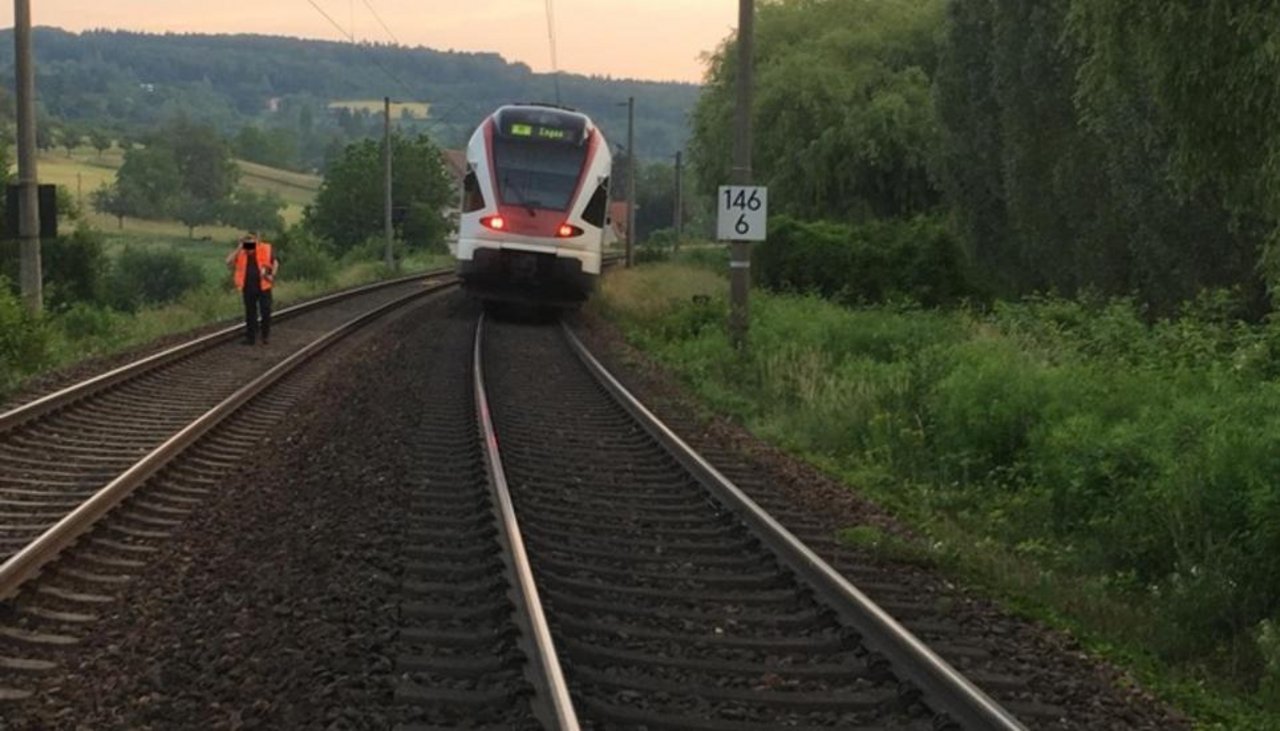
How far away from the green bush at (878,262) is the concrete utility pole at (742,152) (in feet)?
54.4

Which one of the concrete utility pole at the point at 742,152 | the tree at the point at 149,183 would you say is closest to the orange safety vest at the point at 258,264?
the concrete utility pole at the point at 742,152

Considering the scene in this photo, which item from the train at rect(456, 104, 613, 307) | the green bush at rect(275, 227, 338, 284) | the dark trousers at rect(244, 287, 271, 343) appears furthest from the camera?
the green bush at rect(275, 227, 338, 284)

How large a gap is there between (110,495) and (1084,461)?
257 inches

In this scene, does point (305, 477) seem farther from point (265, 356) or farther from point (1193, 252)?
point (1193, 252)

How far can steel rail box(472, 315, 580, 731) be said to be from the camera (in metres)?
5.17

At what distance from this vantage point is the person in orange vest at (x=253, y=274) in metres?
21.2

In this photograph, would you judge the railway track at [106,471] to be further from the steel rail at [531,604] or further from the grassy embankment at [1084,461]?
the grassy embankment at [1084,461]

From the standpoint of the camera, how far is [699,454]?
12.5 meters

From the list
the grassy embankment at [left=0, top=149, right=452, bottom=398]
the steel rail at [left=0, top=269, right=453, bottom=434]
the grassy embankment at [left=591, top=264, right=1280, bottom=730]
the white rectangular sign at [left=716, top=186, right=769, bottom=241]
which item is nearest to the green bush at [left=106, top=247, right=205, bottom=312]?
the grassy embankment at [left=0, top=149, right=452, bottom=398]

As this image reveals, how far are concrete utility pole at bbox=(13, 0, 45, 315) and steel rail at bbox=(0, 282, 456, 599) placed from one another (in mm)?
5309

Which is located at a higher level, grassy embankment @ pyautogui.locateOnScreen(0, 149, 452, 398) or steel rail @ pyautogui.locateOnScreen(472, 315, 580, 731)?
steel rail @ pyautogui.locateOnScreen(472, 315, 580, 731)

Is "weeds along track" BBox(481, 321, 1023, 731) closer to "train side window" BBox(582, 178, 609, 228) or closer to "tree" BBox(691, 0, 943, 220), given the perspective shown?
"train side window" BBox(582, 178, 609, 228)

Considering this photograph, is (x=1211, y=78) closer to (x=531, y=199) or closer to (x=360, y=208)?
(x=531, y=199)

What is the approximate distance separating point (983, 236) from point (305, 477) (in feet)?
101
